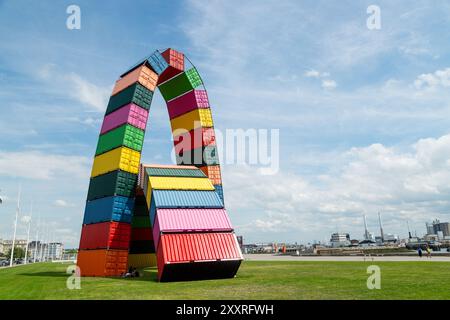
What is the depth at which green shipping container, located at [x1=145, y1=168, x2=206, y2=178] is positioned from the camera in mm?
32234

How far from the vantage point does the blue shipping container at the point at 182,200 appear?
28.1m

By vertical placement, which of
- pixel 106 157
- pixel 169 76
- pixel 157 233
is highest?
pixel 169 76

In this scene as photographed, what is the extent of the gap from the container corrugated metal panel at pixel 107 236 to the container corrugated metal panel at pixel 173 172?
6101 mm

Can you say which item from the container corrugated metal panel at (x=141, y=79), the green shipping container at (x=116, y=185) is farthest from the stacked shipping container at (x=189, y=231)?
the container corrugated metal panel at (x=141, y=79)

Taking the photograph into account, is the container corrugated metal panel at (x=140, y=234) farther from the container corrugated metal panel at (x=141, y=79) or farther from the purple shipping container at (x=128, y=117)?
the container corrugated metal panel at (x=141, y=79)

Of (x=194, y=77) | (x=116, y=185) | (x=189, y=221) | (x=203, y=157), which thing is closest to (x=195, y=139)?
(x=203, y=157)

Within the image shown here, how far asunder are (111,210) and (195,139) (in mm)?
15343

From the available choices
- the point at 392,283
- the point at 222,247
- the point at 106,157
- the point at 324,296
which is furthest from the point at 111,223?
the point at 392,283

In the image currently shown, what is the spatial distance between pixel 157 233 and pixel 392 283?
56.4ft

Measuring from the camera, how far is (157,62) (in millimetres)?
40000
